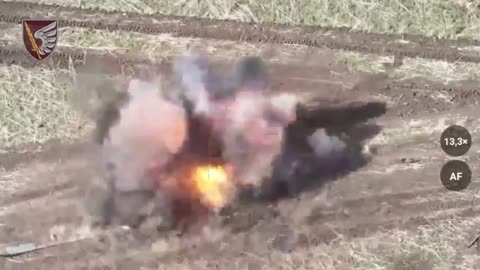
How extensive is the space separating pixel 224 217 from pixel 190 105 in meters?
0.40

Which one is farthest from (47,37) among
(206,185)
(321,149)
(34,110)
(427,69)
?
(427,69)

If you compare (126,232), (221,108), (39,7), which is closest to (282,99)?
(221,108)

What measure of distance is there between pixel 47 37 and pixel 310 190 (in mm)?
1048

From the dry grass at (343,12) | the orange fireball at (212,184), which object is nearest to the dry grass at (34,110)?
the dry grass at (343,12)

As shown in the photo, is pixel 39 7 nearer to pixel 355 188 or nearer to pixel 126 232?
pixel 126 232

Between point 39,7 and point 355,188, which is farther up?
point 39,7

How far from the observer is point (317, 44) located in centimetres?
212

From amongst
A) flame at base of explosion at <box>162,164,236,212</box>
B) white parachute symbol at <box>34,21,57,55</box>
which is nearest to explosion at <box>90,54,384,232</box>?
flame at base of explosion at <box>162,164,236,212</box>

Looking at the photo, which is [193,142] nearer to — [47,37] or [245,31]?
[245,31]

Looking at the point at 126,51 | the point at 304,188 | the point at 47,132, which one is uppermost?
the point at 126,51
